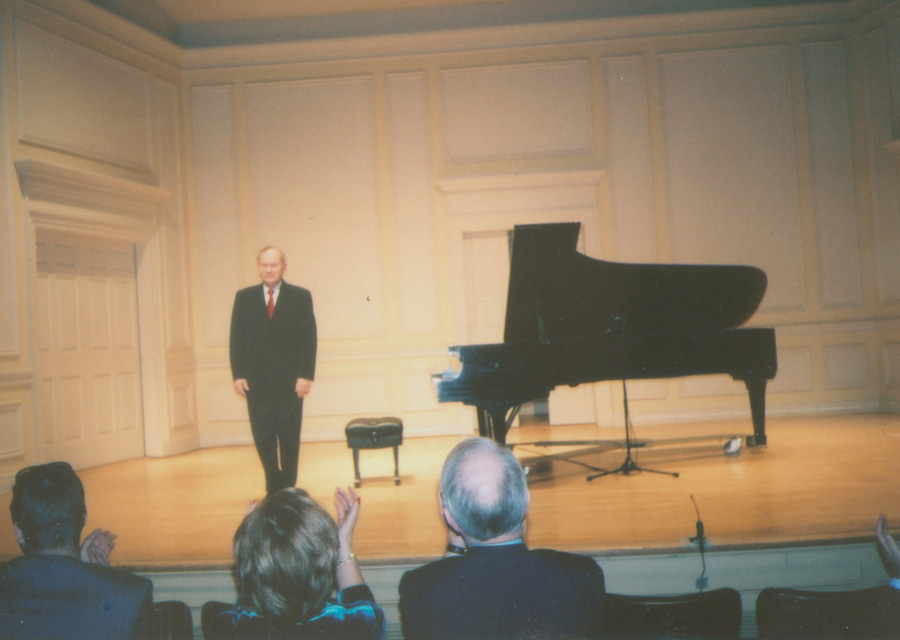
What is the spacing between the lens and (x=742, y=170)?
720cm

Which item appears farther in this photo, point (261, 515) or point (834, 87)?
point (834, 87)

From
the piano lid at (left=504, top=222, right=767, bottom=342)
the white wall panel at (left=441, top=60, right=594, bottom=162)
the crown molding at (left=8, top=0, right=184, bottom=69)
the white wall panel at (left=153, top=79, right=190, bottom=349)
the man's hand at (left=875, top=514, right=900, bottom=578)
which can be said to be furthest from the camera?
the white wall panel at (left=441, top=60, right=594, bottom=162)

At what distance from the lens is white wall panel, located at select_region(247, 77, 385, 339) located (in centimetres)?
736

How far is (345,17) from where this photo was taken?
24.2 feet

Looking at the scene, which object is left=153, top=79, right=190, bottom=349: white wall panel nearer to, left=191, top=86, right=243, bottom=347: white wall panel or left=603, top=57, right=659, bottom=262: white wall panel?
left=191, top=86, right=243, bottom=347: white wall panel

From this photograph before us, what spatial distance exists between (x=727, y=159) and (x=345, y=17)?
12.7 feet

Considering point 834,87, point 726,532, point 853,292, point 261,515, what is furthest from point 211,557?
point 834,87

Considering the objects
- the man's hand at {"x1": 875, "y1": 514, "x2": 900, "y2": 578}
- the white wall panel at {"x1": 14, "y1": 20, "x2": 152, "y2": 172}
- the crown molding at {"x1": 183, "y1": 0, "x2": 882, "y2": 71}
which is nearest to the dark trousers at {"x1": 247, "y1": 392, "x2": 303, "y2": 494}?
the man's hand at {"x1": 875, "y1": 514, "x2": 900, "y2": 578}

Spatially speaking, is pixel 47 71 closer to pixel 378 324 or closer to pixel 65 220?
pixel 65 220

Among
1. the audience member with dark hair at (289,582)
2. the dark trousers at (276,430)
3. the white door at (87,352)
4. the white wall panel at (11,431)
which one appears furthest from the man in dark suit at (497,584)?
the white door at (87,352)

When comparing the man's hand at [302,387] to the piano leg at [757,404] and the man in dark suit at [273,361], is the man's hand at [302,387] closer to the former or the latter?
the man in dark suit at [273,361]

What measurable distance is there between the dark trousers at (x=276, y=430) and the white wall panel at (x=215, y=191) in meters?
3.58

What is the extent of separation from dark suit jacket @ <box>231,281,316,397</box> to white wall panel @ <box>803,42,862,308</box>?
17.2 ft

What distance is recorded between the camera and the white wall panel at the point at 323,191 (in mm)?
7355
